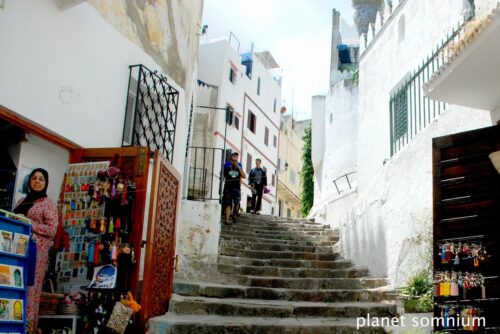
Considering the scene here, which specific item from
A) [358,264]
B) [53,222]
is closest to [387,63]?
[358,264]

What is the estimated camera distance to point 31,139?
631 centimetres

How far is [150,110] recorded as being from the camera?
8.97 metres

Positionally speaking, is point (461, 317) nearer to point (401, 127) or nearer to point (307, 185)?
point (401, 127)

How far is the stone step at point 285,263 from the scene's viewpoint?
32.2 feet

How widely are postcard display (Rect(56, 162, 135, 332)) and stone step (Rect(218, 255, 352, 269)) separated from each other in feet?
11.5

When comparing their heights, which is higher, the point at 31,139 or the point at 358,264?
the point at 31,139

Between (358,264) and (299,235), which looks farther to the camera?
(299,235)

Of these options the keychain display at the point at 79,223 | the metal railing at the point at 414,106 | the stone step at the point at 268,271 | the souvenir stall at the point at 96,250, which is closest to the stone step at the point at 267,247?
the stone step at the point at 268,271

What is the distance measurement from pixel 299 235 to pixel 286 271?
2.59 m

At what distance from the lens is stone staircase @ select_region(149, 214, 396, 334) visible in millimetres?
7008

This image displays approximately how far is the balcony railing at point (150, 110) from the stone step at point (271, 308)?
225 centimetres

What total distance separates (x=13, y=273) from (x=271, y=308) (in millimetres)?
3794

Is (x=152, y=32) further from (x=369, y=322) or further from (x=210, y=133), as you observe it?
(x=210, y=133)

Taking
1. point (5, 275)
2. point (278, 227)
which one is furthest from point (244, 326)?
point (278, 227)
